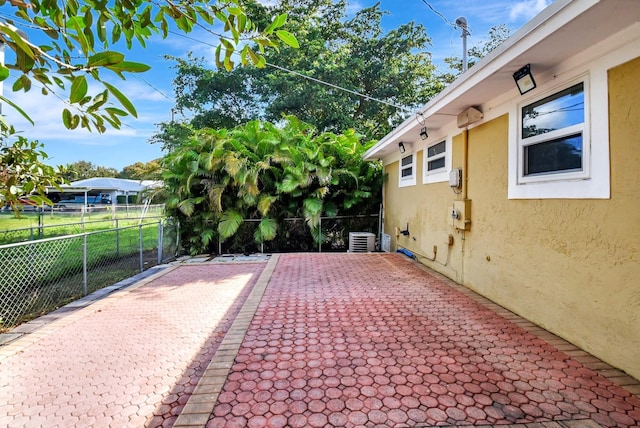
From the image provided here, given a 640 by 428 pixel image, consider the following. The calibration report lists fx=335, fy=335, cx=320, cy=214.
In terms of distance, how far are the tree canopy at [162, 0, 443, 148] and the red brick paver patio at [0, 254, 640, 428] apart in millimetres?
13465

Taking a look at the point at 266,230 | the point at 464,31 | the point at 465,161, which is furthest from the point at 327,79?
the point at 465,161

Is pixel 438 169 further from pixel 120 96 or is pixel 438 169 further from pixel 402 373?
pixel 120 96

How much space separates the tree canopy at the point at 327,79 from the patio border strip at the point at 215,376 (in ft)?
45.0

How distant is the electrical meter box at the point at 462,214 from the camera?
4973mm

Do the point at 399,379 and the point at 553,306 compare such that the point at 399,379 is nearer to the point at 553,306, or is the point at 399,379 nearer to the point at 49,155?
the point at 553,306

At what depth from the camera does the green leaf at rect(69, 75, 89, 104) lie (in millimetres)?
939

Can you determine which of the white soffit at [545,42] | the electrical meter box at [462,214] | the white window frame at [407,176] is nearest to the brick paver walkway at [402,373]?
the electrical meter box at [462,214]

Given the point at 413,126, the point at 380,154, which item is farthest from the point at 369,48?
the point at 413,126

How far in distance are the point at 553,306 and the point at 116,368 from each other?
13.4 feet

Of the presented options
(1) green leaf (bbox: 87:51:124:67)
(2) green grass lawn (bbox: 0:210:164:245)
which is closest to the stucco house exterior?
(1) green leaf (bbox: 87:51:124:67)

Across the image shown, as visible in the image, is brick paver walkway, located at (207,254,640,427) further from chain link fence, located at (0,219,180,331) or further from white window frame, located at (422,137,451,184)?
chain link fence, located at (0,219,180,331)

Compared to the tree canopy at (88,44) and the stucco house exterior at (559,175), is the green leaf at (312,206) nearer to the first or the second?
the stucco house exterior at (559,175)

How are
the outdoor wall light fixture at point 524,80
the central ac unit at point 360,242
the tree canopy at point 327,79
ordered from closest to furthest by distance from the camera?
the outdoor wall light fixture at point 524,80 < the central ac unit at point 360,242 < the tree canopy at point 327,79

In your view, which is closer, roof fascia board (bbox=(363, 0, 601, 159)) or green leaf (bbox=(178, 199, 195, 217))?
roof fascia board (bbox=(363, 0, 601, 159))
